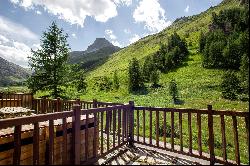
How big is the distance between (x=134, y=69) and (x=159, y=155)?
44624mm

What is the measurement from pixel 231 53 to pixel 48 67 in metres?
46.8

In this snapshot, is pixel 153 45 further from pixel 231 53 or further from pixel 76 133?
pixel 76 133

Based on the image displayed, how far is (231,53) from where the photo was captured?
54.8 meters

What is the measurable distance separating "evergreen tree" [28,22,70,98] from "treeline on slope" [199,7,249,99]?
46.1ft

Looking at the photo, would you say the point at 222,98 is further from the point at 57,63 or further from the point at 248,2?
the point at 248,2

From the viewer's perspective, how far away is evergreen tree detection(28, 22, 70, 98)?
20.5m

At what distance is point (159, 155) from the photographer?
23.1ft

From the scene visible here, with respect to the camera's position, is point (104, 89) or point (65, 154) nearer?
point (65, 154)

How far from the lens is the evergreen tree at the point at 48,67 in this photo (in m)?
20.5

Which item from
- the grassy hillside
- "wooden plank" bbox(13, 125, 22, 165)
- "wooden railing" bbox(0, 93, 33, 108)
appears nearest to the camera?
"wooden plank" bbox(13, 125, 22, 165)

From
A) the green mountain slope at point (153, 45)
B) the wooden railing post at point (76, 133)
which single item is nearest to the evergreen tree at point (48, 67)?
the wooden railing post at point (76, 133)

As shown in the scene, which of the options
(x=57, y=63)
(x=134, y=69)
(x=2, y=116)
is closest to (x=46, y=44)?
(x=57, y=63)

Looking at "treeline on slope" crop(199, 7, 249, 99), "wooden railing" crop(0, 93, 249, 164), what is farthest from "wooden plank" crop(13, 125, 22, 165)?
"treeline on slope" crop(199, 7, 249, 99)

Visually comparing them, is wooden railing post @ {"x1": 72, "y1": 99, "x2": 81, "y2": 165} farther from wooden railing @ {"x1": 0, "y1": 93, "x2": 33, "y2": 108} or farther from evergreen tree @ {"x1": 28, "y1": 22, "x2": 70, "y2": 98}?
evergreen tree @ {"x1": 28, "y1": 22, "x2": 70, "y2": 98}
